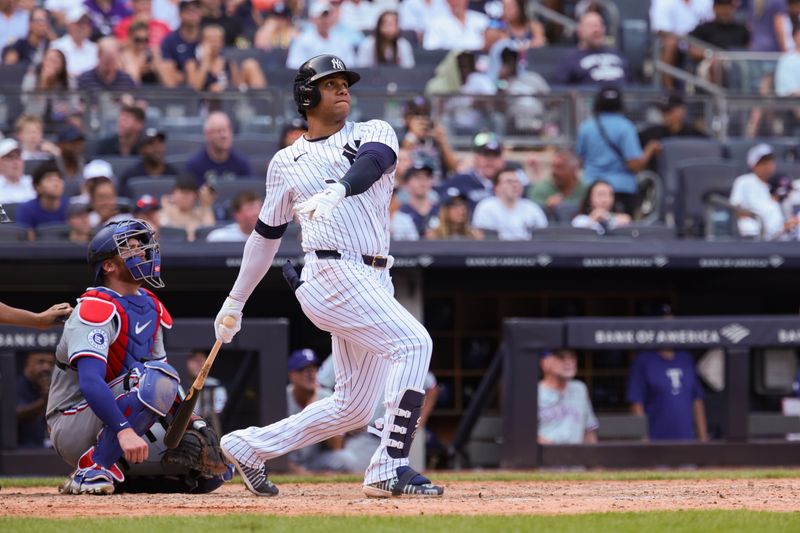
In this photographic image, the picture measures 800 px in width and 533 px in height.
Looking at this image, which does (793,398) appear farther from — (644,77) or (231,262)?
(644,77)

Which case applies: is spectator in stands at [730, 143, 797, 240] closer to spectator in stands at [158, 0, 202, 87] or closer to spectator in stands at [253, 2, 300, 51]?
spectator in stands at [253, 2, 300, 51]

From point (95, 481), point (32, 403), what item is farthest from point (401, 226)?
point (95, 481)

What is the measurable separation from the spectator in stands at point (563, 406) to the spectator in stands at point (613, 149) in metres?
2.11

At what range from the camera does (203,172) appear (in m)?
10.1

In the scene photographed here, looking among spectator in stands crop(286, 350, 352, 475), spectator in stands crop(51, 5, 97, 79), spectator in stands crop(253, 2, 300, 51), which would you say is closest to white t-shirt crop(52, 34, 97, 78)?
spectator in stands crop(51, 5, 97, 79)

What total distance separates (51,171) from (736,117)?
Answer: 19.0 ft

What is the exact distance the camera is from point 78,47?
11.8m

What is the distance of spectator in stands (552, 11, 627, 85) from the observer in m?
12.0

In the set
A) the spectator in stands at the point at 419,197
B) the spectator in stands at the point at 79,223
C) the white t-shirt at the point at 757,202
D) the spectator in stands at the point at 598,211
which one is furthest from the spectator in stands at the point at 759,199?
the spectator in stands at the point at 79,223

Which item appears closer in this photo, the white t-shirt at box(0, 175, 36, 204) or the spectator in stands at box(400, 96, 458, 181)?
the white t-shirt at box(0, 175, 36, 204)

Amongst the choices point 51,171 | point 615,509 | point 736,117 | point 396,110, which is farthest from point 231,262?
point 736,117

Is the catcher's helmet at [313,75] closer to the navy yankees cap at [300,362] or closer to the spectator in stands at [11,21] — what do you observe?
the navy yankees cap at [300,362]

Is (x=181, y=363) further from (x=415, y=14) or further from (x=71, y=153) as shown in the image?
(x=415, y=14)

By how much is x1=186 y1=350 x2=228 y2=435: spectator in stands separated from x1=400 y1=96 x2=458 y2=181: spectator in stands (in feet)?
8.44
